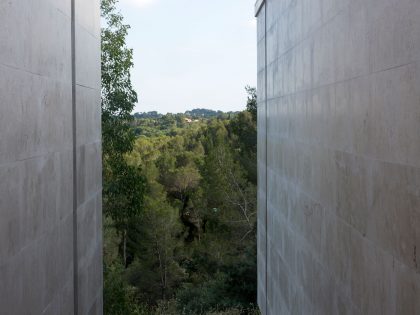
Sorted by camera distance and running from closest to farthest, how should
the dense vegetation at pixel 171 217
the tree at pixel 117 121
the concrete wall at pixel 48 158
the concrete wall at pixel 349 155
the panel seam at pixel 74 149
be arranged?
1. the concrete wall at pixel 349 155
2. the concrete wall at pixel 48 158
3. the panel seam at pixel 74 149
4. the tree at pixel 117 121
5. the dense vegetation at pixel 171 217

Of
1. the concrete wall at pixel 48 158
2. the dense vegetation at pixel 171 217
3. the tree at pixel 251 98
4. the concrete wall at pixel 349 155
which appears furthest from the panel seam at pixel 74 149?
the tree at pixel 251 98

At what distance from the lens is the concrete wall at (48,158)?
5824mm

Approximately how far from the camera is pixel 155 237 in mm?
37188

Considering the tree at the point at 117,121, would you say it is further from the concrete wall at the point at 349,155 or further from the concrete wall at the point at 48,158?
the concrete wall at the point at 48,158

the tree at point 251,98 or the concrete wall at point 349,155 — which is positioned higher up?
the tree at point 251,98

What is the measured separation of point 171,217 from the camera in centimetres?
3762

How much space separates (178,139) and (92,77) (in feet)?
155

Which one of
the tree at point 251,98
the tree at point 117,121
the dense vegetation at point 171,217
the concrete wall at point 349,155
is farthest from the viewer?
the tree at point 251,98

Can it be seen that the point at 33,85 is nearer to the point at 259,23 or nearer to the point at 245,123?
the point at 259,23

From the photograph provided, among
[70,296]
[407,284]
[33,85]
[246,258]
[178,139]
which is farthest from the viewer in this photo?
[178,139]

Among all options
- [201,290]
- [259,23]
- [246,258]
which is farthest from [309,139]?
[201,290]

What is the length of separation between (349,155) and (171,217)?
3133 centimetres

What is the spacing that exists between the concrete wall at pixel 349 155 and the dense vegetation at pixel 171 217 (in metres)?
11.9

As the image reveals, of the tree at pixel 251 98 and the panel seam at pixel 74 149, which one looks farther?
the tree at pixel 251 98
